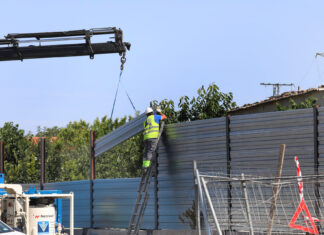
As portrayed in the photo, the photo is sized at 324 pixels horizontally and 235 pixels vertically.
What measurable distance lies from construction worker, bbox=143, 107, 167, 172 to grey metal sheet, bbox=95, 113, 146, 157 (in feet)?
2.11

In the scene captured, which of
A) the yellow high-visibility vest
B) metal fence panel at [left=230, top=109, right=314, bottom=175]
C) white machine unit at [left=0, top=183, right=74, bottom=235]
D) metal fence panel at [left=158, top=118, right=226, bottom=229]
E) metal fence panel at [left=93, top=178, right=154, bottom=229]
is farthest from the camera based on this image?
metal fence panel at [left=93, top=178, right=154, bottom=229]

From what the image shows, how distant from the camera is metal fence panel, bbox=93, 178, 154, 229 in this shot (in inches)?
715

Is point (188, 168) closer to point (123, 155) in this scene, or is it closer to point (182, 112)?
point (182, 112)

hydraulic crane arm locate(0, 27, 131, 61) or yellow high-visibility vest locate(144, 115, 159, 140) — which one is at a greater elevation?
hydraulic crane arm locate(0, 27, 131, 61)

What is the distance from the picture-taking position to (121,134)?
775 inches

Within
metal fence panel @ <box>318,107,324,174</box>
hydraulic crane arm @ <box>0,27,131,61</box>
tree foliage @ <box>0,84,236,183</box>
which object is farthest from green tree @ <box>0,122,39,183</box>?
metal fence panel @ <box>318,107,324,174</box>

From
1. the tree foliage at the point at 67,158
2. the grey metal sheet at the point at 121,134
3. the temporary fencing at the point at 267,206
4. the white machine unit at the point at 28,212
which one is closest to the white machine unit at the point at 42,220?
the white machine unit at the point at 28,212

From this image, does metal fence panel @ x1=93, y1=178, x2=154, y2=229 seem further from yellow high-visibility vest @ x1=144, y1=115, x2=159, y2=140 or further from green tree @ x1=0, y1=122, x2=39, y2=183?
green tree @ x1=0, y1=122, x2=39, y2=183

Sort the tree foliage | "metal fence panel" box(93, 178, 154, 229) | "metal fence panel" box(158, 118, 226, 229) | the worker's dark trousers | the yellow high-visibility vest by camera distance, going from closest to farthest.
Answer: "metal fence panel" box(158, 118, 226, 229) → the yellow high-visibility vest → the worker's dark trousers → "metal fence panel" box(93, 178, 154, 229) → the tree foliage

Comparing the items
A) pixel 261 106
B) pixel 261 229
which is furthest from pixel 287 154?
pixel 261 106

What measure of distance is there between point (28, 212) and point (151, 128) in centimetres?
397

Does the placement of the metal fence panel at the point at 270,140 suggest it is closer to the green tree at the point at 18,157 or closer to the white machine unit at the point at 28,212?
the white machine unit at the point at 28,212

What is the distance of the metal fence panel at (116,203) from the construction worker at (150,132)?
803 mm

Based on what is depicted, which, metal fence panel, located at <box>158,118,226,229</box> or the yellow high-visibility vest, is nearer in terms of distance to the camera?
metal fence panel, located at <box>158,118,226,229</box>
